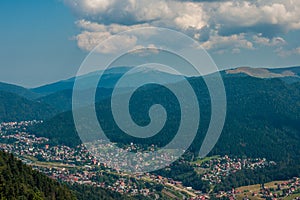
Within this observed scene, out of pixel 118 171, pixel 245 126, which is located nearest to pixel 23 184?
pixel 118 171

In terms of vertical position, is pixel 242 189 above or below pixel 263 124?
below

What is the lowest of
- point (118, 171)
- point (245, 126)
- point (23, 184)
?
point (118, 171)

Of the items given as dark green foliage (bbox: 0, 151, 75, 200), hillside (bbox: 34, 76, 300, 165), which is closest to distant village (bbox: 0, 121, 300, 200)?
hillside (bbox: 34, 76, 300, 165)

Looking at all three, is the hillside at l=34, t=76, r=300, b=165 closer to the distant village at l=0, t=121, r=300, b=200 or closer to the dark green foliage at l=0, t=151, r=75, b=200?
the distant village at l=0, t=121, r=300, b=200

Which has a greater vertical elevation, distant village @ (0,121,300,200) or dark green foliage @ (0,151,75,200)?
dark green foliage @ (0,151,75,200)

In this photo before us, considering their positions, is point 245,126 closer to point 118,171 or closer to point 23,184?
point 118,171

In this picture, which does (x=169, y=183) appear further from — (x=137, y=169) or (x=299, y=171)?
(x=299, y=171)

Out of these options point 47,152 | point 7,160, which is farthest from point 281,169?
point 7,160

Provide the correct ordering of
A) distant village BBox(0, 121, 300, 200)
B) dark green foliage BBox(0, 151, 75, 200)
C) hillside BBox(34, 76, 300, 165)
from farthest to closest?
hillside BBox(34, 76, 300, 165), distant village BBox(0, 121, 300, 200), dark green foliage BBox(0, 151, 75, 200)
